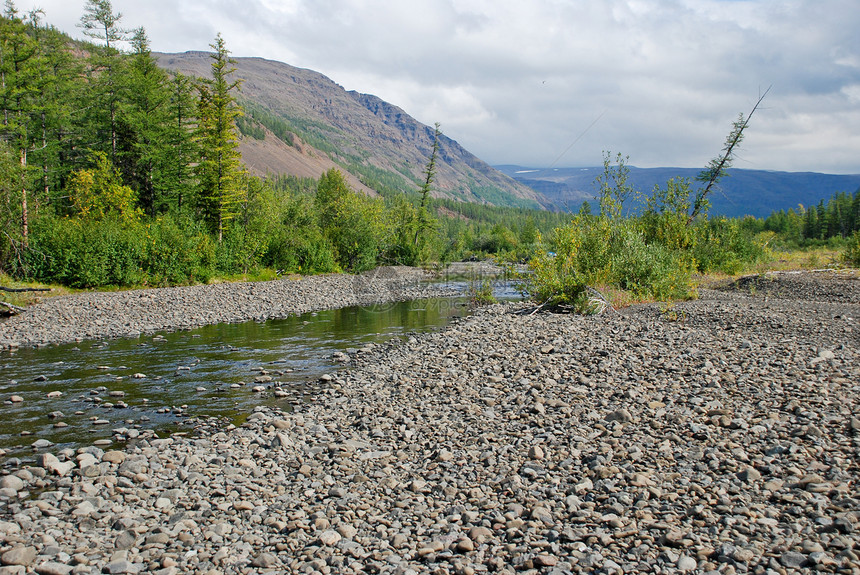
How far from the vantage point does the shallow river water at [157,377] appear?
1000cm

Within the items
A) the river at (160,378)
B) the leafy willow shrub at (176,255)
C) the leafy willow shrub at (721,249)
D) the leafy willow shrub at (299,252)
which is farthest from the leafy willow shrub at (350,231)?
the leafy willow shrub at (721,249)

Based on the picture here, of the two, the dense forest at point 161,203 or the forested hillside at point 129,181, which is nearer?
the dense forest at point 161,203

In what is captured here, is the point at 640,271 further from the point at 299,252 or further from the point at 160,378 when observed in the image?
the point at 299,252

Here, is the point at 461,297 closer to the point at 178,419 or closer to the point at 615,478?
the point at 178,419

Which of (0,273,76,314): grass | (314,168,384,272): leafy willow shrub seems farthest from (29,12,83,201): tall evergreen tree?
(314,168,384,272): leafy willow shrub

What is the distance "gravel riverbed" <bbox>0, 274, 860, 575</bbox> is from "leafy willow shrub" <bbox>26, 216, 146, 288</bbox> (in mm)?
26415

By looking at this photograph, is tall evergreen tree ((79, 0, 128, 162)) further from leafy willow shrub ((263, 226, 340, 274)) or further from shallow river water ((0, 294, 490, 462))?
shallow river water ((0, 294, 490, 462))

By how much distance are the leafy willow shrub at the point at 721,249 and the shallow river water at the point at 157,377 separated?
914 inches

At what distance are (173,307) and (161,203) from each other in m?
23.8

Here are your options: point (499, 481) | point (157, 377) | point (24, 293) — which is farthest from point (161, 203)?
point (499, 481)

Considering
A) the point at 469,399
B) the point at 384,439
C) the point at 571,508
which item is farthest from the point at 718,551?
the point at 469,399

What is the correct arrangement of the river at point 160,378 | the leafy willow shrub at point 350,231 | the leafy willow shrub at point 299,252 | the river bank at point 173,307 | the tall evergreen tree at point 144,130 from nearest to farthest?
the river at point 160,378 → the river bank at point 173,307 → the tall evergreen tree at point 144,130 → the leafy willow shrub at point 299,252 → the leafy willow shrub at point 350,231

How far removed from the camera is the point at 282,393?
12117 millimetres

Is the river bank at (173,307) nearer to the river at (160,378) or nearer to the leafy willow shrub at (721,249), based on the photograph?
the river at (160,378)
